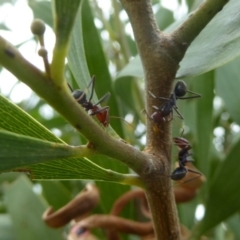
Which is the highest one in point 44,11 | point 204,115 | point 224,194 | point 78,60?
point 44,11

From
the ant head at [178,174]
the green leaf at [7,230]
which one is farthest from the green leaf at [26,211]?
the ant head at [178,174]

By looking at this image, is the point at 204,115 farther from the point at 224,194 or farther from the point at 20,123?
the point at 20,123

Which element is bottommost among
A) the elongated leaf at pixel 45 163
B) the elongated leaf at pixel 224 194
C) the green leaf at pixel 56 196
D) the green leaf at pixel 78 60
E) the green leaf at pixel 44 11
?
the elongated leaf at pixel 224 194

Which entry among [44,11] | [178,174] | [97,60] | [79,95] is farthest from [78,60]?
[44,11]

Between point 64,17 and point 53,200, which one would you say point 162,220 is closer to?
point 64,17

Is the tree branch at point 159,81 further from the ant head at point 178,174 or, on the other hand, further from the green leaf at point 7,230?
the green leaf at point 7,230

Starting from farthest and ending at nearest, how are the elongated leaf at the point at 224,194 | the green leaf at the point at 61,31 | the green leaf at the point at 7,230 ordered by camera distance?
the green leaf at the point at 7,230 < the elongated leaf at the point at 224,194 < the green leaf at the point at 61,31
